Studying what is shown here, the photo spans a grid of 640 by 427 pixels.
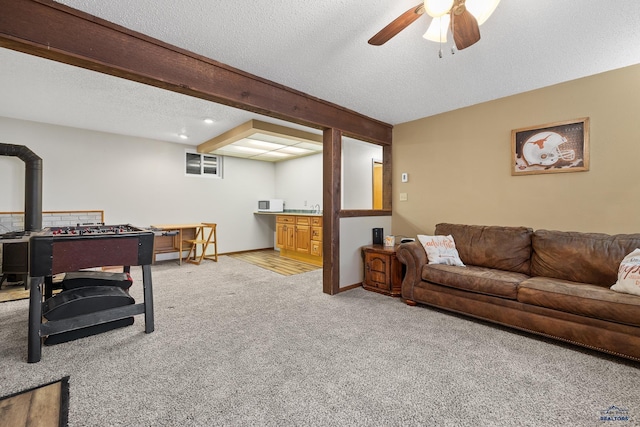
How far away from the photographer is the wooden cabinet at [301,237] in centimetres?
537

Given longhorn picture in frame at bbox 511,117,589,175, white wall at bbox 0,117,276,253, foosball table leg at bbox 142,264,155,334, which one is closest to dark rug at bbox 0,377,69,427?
foosball table leg at bbox 142,264,155,334

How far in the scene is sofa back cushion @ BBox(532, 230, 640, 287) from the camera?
2.38m

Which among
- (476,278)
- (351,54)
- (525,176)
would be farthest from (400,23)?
(525,176)

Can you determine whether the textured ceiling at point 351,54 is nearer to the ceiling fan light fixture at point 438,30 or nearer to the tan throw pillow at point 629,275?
the ceiling fan light fixture at point 438,30

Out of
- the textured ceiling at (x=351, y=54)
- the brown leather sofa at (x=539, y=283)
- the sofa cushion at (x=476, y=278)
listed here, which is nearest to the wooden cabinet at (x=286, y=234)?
the textured ceiling at (x=351, y=54)

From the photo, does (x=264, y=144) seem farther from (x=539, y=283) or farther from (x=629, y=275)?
(x=629, y=275)

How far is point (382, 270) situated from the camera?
3584mm

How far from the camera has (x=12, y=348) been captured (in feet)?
7.09

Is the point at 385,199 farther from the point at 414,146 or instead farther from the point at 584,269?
the point at 584,269

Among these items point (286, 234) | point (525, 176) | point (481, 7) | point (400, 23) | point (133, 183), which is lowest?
point (286, 234)

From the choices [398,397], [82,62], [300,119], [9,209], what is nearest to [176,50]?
[82,62]

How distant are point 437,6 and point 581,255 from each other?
2.49 metres

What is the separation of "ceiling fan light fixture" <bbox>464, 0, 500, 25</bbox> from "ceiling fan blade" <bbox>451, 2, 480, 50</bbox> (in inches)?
2.8

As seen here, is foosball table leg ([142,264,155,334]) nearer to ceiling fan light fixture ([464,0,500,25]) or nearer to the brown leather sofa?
the brown leather sofa
